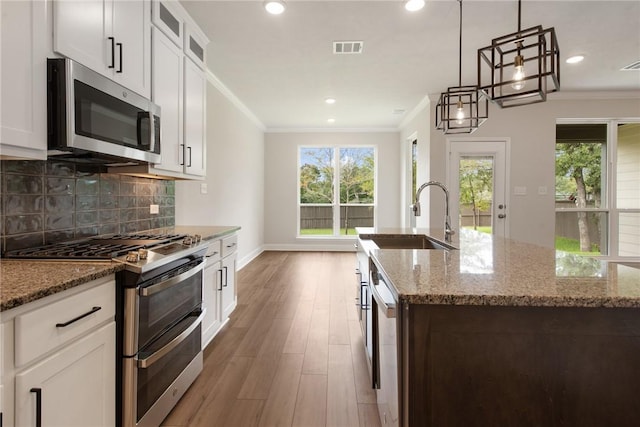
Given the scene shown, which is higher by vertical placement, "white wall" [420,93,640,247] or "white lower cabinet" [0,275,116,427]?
"white wall" [420,93,640,247]

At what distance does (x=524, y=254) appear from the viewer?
5.41 feet

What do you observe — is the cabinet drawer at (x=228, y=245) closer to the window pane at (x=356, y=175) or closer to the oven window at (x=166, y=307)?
the oven window at (x=166, y=307)

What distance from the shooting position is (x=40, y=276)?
116 cm

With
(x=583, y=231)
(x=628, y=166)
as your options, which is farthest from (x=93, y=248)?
(x=628, y=166)

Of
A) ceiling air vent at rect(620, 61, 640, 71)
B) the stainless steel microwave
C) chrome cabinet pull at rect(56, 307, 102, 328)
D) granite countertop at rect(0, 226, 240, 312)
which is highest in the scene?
ceiling air vent at rect(620, 61, 640, 71)

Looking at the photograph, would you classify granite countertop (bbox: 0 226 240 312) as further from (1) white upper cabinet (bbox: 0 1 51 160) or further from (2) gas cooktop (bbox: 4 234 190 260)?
(1) white upper cabinet (bbox: 0 1 51 160)

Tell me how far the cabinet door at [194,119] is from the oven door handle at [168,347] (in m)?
1.28

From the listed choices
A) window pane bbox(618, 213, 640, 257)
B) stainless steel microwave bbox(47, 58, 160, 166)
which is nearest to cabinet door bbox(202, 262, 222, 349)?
stainless steel microwave bbox(47, 58, 160, 166)

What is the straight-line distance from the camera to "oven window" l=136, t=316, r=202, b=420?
1486 millimetres

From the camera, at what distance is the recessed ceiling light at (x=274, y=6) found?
2.50m

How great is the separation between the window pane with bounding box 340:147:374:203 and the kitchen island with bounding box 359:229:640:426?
6.26 meters

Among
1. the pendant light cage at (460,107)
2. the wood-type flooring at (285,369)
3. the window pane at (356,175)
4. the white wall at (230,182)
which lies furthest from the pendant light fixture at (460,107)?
the window pane at (356,175)

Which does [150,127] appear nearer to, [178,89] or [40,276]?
[178,89]

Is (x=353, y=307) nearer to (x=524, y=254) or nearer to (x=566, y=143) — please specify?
(x=524, y=254)
